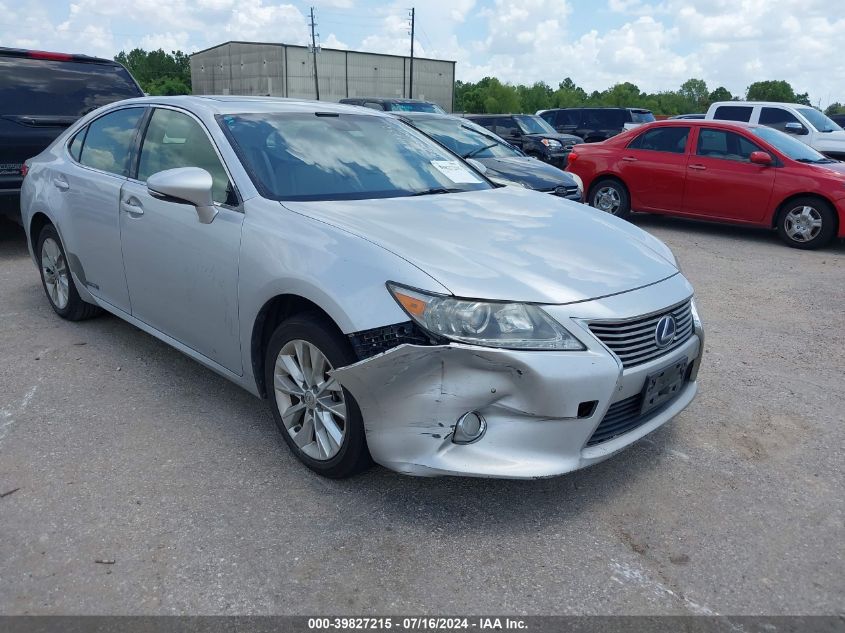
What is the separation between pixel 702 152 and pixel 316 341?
8092 millimetres

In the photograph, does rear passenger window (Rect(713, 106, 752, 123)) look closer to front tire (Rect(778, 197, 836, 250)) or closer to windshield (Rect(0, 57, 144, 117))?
front tire (Rect(778, 197, 836, 250))

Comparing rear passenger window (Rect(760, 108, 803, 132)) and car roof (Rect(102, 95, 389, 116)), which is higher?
car roof (Rect(102, 95, 389, 116))

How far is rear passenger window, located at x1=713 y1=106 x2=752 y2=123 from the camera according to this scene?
1415 centimetres

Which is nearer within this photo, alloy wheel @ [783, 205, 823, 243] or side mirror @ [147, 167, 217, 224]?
side mirror @ [147, 167, 217, 224]

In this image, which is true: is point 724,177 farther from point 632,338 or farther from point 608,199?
point 632,338

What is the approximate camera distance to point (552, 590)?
249 cm

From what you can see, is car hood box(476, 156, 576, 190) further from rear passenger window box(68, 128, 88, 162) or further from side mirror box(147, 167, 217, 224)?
side mirror box(147, 167, 217, 224)

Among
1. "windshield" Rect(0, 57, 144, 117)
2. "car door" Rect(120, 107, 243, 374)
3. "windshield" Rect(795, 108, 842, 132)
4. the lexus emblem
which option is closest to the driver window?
"car door" Rect(120, 107, 243, 374)

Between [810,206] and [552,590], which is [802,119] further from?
[552,590]

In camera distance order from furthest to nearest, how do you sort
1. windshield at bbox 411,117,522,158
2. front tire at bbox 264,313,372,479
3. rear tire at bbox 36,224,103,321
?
windshield at bbox 411,117,522,158 < rear tire at bbox 36,224,103,321 < front tire at bbox 264,313,372,479

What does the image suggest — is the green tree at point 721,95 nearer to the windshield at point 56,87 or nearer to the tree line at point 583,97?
the tree line at point 583,97

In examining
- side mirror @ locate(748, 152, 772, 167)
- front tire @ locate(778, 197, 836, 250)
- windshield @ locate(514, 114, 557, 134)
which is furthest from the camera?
windshield @ locate(514, 114, 557, 134)

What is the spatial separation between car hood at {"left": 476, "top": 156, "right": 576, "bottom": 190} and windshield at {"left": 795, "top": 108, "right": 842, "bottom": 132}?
25.1 ft

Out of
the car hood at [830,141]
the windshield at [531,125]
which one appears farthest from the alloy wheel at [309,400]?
the windshield at [531,125]
